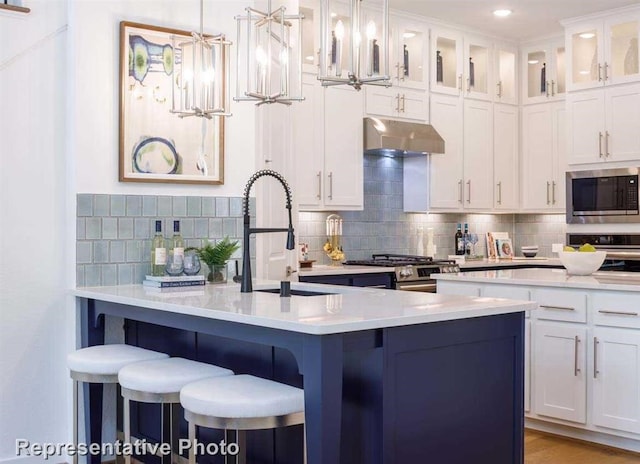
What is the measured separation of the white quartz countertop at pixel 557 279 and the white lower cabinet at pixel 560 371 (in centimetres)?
24

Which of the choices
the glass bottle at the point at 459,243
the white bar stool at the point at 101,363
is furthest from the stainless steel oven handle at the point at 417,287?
the white bar stool at the point at 101,363

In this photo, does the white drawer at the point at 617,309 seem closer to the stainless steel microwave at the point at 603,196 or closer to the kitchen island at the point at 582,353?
the kitchen island at the point at 582,353

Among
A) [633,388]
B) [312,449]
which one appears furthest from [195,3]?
[633,388]

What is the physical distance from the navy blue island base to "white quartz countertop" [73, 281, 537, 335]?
0.05m

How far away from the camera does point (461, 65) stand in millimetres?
6520

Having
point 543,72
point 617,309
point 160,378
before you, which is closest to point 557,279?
point 617,309

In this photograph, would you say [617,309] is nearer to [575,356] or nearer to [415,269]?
[575,356]

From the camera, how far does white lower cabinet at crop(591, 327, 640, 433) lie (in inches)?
152

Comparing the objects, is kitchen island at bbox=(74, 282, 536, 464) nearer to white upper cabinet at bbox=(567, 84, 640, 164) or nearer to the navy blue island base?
the navy blue island base

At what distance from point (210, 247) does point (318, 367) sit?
1845mm

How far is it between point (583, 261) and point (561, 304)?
506mm

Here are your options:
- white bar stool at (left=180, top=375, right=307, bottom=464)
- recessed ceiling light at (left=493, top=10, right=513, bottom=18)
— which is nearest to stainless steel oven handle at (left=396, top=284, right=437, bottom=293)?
recessed ceiling light at (left=493, top=10, right=513, bottom=18)

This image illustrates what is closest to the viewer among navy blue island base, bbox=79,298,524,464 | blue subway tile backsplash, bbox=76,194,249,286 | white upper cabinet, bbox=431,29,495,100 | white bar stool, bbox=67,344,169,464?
navy blue island base, bbox=79,298,524,464

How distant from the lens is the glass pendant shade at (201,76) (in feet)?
11.0
